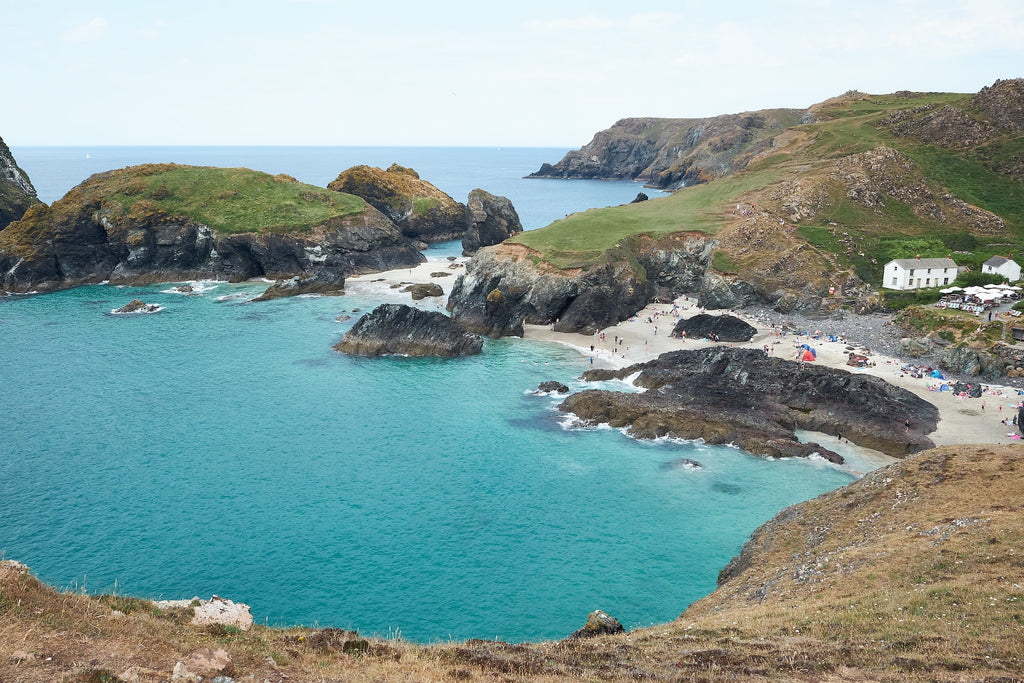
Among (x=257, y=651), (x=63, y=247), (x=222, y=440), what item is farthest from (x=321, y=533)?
(x=63, y=247)

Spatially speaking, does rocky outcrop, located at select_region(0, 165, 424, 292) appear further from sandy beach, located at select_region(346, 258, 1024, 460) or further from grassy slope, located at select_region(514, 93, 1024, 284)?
grassy slope, located at select_region(514, 93, 1024, 284)

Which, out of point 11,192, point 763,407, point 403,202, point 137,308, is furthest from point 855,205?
point 11,192

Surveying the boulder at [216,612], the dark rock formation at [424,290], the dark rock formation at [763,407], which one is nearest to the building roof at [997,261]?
the dark rock formation at [763,407]

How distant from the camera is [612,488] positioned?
44.8 m

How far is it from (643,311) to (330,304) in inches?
1834

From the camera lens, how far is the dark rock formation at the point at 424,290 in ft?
327

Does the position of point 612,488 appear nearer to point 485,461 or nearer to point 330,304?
point 485,461

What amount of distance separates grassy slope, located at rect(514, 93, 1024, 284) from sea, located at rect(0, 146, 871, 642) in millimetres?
33602

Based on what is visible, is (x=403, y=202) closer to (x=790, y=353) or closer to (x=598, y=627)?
(x=790, y=353)

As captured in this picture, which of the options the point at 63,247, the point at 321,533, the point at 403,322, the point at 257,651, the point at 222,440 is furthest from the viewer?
the point at 63,247

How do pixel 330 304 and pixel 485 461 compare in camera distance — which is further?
pixel 330 304

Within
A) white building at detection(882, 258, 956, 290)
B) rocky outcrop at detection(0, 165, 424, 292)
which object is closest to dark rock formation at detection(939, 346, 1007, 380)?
white building at detection(882, 258, 956, 290)

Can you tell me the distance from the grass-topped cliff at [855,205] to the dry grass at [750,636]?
63167mm

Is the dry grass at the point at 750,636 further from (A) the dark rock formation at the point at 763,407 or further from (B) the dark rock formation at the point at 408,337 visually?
(B) the dark rock formation at the point at 408,337
